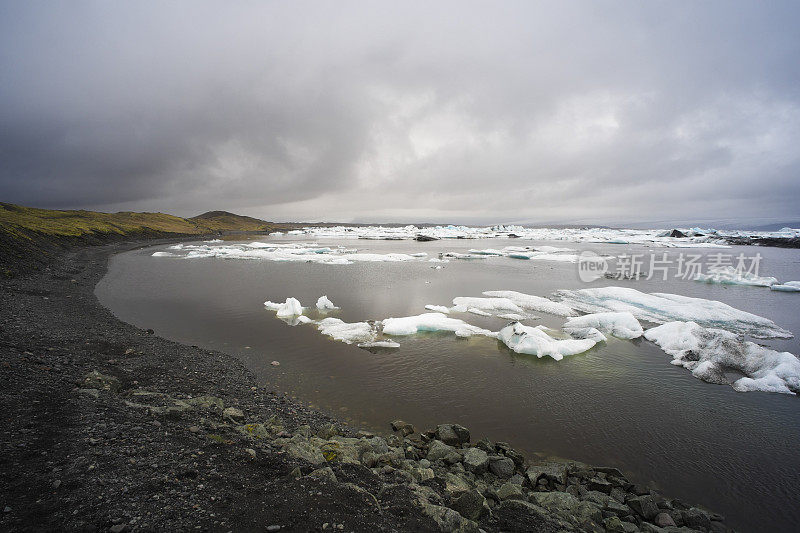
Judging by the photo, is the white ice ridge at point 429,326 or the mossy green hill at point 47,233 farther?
the mossy green hill at point 47,233

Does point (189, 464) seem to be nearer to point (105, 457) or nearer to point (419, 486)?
point (105, 457)

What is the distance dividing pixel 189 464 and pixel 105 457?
87 centimetres

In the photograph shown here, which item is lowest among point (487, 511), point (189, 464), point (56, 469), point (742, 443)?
point (742, 443)

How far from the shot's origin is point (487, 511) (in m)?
3.89

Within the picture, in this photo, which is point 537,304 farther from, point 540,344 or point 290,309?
point 290,309

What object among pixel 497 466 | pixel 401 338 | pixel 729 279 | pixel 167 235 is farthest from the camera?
pixel 167 235

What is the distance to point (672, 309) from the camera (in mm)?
14148

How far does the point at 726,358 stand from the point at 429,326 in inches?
337

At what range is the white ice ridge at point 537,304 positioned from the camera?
46.9 ft

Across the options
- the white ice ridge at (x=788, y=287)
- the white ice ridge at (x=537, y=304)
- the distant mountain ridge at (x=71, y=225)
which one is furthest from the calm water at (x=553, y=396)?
the distant mountain ridge at (x=71, y=225)

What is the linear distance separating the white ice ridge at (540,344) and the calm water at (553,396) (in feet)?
0.80

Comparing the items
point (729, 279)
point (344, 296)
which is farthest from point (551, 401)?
point (729, 279)

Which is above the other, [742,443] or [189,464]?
[189,464]

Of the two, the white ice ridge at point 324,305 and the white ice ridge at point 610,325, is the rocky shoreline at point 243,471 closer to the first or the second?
the white ice ridge at point 324,305
